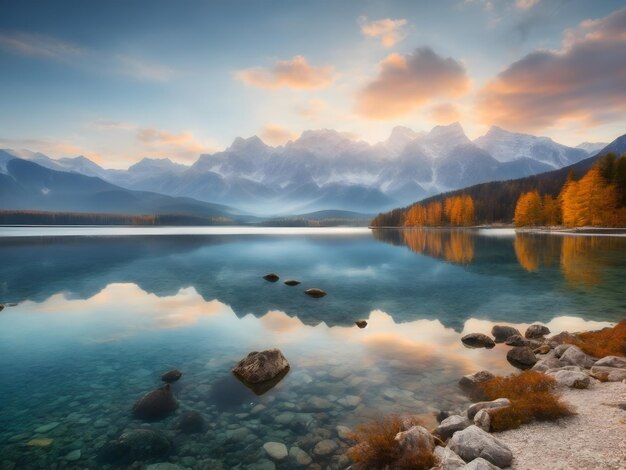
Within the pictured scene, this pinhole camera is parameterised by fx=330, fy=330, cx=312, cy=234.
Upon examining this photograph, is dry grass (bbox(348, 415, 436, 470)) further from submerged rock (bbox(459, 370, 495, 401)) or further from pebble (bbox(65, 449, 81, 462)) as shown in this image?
pebble (bbox(65, 449, 81, 462))

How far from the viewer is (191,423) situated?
1302 cm

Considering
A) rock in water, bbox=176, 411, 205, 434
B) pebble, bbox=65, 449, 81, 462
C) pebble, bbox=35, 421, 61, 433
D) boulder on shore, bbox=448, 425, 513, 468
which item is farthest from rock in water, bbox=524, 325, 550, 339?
pebble, bbox=35, 421, 61, 433

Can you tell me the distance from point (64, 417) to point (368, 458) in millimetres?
12674

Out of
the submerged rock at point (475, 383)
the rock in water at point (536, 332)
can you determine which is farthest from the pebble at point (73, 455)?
the rock in water at point (536, 332)

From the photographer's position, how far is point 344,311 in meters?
31.2

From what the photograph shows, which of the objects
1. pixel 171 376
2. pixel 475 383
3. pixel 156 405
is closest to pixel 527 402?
pixel 475 383

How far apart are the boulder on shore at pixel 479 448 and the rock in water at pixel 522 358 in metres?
10.1

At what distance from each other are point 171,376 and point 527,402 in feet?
52.7

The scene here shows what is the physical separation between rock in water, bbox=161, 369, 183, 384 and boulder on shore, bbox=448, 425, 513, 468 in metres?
13.5

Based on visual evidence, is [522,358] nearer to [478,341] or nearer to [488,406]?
[478,341]

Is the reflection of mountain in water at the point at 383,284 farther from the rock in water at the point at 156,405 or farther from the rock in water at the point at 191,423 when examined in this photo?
the rock in water at the point at 191,423

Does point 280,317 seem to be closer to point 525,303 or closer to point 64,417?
point 64,417

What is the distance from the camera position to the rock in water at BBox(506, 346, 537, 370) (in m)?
17.8

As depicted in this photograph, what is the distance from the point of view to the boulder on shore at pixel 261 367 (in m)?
16.7
